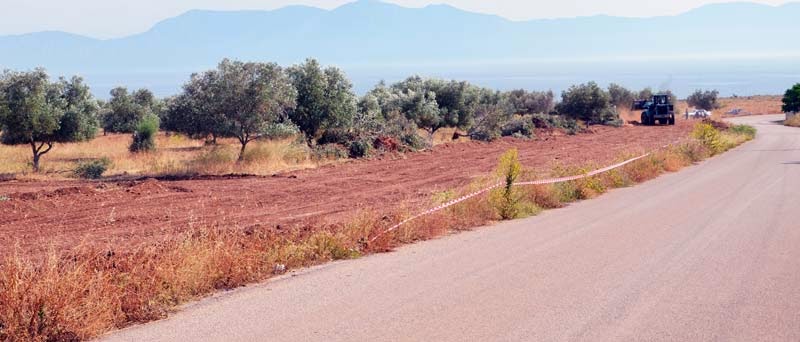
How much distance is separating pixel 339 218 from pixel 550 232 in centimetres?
398

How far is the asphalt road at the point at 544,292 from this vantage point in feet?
24.7

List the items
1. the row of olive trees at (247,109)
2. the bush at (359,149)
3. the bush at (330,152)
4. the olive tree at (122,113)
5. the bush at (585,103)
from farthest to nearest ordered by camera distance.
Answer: the bush at (585,103) < the olive tree at (122,113) < the bush at (359,149) < the bush at (330,152) < the row of olive trees at (247,109)

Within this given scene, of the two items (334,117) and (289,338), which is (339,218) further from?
(334,117)

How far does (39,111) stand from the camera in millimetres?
25438

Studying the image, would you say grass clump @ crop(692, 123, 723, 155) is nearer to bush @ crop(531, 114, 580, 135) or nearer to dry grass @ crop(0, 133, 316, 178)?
bush @ crop(531, 114, 580, 135)

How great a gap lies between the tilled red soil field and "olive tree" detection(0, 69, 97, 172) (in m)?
3.73

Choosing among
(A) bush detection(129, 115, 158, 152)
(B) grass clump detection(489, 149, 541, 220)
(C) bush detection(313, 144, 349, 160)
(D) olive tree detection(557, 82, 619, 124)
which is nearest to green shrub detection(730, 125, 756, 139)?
(D) olive tree detection(557, 82, 619, 124)

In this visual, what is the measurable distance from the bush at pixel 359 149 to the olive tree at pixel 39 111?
29.9ft

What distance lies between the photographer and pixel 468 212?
14891mm

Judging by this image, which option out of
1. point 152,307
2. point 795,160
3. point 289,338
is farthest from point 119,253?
point 795,160

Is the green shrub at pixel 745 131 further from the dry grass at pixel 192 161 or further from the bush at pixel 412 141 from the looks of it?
the dry grass at pixel 192 161

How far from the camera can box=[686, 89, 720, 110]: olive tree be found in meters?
113

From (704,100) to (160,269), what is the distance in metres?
115

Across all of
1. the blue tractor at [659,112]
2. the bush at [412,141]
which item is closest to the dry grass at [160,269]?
the bush at [412,141]
